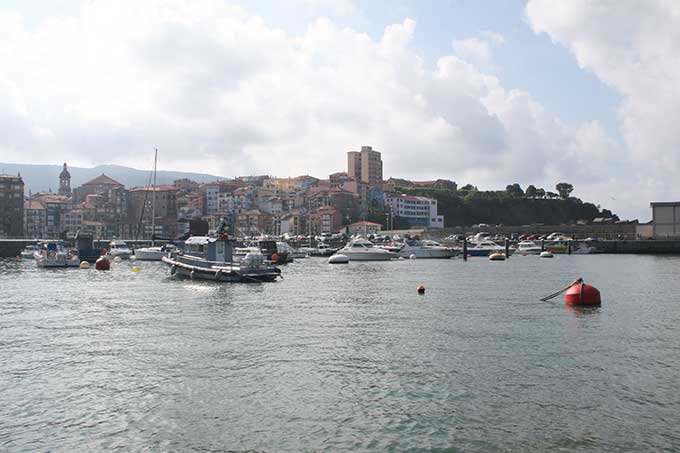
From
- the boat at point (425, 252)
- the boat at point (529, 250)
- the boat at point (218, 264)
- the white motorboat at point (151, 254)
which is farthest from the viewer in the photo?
the boat at point (529, 250)

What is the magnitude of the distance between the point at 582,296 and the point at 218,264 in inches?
1055

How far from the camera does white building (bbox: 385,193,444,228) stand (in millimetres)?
194125

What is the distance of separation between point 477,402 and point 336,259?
206 ft

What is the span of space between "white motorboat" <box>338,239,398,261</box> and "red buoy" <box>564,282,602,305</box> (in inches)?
1995

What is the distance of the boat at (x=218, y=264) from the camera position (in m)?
45.5

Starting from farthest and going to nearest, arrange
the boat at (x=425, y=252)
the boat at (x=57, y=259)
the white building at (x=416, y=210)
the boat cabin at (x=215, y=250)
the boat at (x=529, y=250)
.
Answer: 1. the white building at (x=416, y=210)
2. the boat at (x=529, y=250)
3. the boat at (x=425, y=252)
4. the boat at (x=57, y=259)
5. the boat cabin at (x=215, y=250)

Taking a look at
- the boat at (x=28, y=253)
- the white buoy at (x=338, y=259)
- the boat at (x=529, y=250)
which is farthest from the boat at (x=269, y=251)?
the boat at (x=529, y=250)

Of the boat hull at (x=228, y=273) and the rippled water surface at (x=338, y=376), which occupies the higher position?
the boat hull at (x=228, y=273)

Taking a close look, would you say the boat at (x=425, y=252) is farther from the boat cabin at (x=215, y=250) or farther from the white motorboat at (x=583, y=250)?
the boat cabin at (x=215, y=250)

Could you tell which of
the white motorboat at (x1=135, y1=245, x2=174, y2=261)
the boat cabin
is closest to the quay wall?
the white motorboat at (x1=135, y1=245, x2=174, y2=261)

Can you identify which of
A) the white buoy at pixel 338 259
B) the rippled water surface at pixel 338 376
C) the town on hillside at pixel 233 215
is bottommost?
the rippled water surface at pixel 338 376

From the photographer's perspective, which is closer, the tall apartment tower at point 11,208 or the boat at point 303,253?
the boat at point 303,253

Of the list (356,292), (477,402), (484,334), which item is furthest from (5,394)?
(356,292)

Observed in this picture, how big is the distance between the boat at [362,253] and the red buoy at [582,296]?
50.7 m
